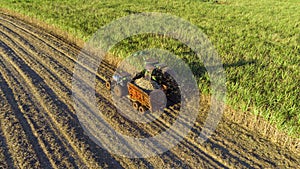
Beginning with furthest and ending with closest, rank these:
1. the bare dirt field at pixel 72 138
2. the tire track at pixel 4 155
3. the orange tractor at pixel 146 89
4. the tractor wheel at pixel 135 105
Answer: the tractor wheel at pixel 135 105 → the orange tractor at pixel 146 89 → the bare dirt field at pixel 72 138 → the tire track at pixel 4 155

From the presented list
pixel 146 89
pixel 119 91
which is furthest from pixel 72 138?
pixel 146 89

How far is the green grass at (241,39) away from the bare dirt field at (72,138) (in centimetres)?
105

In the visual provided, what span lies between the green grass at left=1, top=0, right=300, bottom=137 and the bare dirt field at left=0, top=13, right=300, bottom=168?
105cm

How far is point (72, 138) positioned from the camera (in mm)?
7797

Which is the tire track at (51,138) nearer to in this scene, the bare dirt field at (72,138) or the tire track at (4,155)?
the bare dirt field at (72,138)

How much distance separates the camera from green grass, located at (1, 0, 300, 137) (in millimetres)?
8484

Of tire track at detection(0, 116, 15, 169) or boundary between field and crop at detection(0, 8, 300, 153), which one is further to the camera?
boundary between field and crop at detection(0, 8, 300, 153)

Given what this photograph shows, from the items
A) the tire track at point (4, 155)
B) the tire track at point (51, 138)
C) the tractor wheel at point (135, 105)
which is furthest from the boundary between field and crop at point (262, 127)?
the tire track at point (4, 155)

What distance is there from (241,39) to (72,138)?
11.4 m

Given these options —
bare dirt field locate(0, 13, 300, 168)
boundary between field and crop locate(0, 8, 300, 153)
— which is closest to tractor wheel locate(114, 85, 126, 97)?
bare dirt field locate(0, 13, 300, 168)

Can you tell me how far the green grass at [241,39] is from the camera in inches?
334

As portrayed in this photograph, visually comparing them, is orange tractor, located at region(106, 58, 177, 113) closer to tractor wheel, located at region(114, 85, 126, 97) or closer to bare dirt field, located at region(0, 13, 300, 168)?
tractor wheel, located at region(114, 85, 126, 97)

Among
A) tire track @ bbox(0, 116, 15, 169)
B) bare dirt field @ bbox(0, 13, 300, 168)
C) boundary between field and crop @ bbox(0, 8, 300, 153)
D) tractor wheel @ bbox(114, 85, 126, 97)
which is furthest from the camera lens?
tractor wheel @ bbox(114, 85, 126, 97)

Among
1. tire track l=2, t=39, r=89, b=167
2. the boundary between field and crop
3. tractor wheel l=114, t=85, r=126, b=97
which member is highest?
tractor wheel l=114, t=85, r=126, b=97
